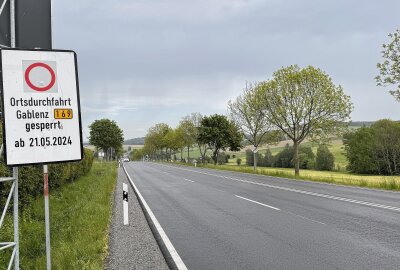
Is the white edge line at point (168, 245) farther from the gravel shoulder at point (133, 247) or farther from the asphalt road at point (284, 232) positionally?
the gravel shoulder at point (133, 247)

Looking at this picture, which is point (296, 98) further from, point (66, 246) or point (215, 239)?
point (66, 246)

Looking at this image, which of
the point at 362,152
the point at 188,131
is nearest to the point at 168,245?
the point at 188,131

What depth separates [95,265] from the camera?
5535 mm

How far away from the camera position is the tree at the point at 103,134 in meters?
72.9

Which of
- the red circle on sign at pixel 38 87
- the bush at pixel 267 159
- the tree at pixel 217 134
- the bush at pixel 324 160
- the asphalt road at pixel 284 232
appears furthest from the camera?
the bush at pixel 267 159

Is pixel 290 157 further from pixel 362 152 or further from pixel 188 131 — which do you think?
pixel 188 131

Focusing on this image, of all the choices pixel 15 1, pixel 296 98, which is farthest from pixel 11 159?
pixel 296 98

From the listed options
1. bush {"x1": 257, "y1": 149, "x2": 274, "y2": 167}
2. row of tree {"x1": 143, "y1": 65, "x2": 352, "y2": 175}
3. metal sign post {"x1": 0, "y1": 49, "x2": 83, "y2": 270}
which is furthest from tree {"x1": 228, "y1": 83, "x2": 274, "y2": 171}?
bush {"x1": 257, "y1": 149, "x2": 274, "y2": 167}

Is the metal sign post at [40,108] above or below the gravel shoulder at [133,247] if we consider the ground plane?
above

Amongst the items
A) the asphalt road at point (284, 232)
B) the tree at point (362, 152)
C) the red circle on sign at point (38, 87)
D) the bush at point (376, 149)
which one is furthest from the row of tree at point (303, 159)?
the red circle on sign at point (38, 87)

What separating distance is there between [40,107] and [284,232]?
20.1 feet

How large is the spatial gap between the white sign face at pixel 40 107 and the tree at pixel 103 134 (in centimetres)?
7070

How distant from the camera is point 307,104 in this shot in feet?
101

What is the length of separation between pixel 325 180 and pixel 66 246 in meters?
20.5
